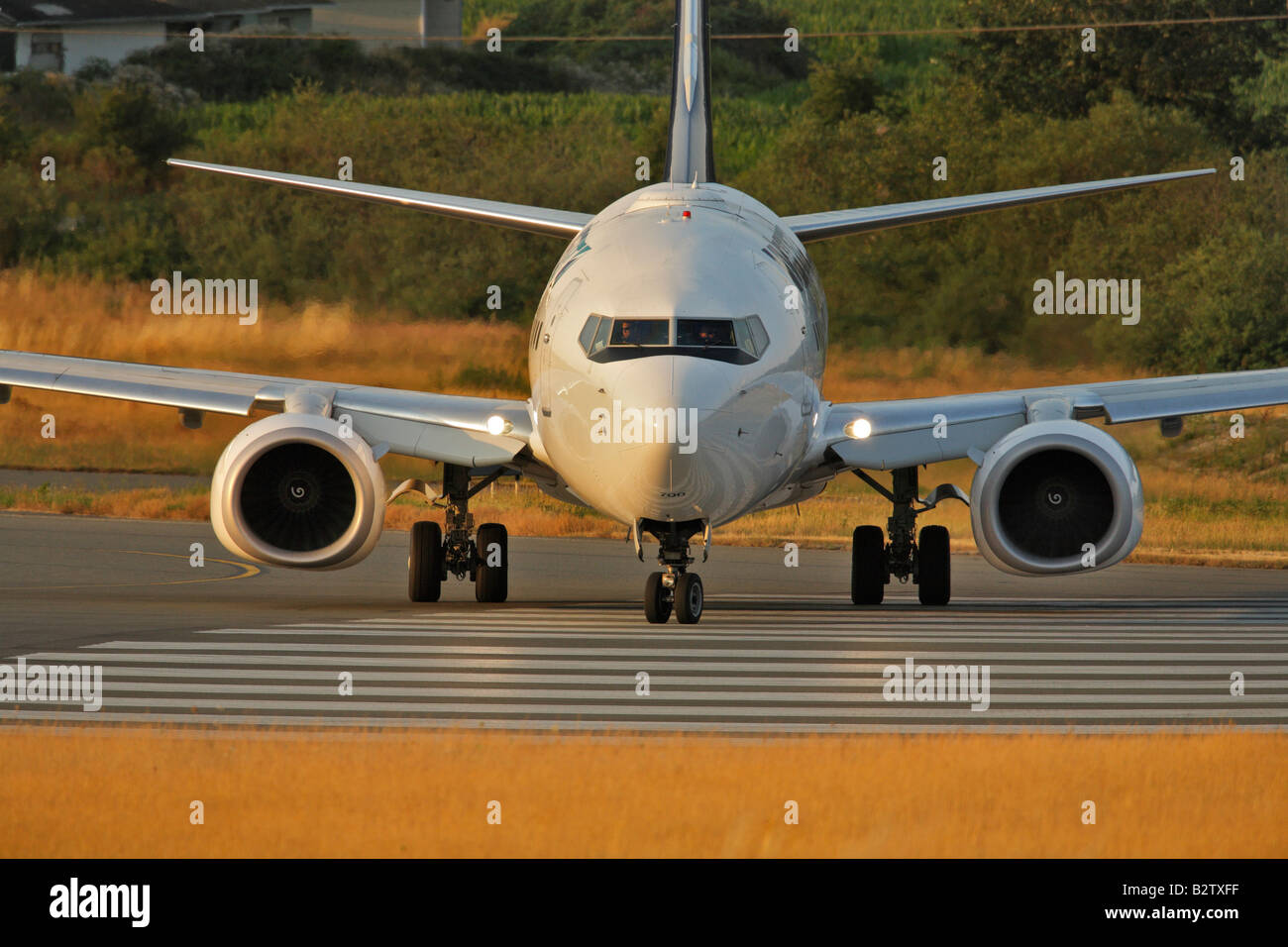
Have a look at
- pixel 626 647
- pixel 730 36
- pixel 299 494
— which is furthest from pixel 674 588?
pixel 730 36

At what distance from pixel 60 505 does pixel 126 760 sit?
26041 mm

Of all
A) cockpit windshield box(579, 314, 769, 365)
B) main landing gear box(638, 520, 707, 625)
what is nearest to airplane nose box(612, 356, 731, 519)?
cockpit windshield box(579, 314, 769, 365)

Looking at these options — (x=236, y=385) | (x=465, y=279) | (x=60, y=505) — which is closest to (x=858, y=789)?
(x=236, y=385)

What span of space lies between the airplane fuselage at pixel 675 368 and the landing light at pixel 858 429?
0.87 m

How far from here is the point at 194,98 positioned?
58656mm

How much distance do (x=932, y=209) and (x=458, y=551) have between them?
21.2 ft

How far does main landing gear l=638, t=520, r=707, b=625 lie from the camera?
60.2 ft

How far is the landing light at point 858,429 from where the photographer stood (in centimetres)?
2047

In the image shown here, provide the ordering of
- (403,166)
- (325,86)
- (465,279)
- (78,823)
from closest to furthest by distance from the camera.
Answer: (78,823) → (465,279) → (403,166) → (325,86)

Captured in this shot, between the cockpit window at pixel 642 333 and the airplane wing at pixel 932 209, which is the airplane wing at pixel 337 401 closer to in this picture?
the cockpit window at pixel 642 333

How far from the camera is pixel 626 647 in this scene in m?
17.2

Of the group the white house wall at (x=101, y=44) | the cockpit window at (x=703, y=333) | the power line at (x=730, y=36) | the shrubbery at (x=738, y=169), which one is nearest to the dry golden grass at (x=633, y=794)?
the cockpit window at (x=703, y=333)

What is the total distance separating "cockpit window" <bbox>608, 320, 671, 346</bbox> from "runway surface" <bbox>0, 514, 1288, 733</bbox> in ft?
8.68

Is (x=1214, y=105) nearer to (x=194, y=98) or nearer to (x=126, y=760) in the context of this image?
(x=194, y=98)
